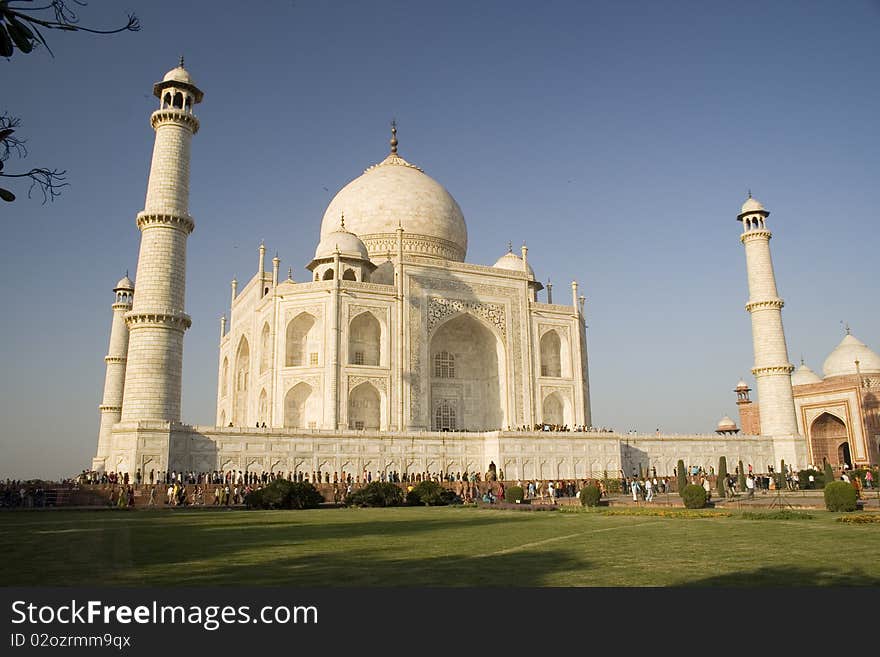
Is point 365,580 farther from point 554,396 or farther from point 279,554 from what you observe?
point 554,396

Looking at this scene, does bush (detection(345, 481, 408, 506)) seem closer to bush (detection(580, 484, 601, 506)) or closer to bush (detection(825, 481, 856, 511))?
bush (detection(580, 484, 601, 506))

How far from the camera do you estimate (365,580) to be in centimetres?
560

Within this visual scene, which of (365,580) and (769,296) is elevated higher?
(769,296)

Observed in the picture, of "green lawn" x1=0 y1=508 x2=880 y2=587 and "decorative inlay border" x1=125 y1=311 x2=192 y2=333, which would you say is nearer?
"green lawn" x1=0 y1=508 x2=880 y2=587

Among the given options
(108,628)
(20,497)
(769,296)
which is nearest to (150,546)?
(108,628)

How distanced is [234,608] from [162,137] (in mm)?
23121

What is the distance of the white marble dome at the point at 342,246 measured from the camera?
3158cm

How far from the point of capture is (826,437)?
39438 millimetres

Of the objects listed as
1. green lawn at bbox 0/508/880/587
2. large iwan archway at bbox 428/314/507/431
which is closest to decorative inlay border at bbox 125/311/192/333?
green lawn at bbox 0/508/880/587

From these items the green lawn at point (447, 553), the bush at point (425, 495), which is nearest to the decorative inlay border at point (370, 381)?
the bush at point (425, 495)

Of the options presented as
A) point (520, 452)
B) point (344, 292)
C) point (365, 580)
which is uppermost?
point (344, 292)

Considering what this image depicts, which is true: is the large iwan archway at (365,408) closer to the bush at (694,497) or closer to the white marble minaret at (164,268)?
the white marble minaret at (164,268)

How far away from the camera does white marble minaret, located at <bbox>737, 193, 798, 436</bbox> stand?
32.0 meters

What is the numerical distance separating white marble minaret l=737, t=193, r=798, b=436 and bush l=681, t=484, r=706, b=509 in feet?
60.6
